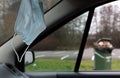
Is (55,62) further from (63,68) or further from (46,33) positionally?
(46,33)

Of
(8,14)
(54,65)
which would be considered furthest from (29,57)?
(54,65)

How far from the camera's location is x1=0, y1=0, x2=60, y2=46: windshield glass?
370cm

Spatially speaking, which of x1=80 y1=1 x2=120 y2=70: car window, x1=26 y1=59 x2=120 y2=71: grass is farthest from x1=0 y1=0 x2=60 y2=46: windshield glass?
x1=80 y1=1 x2=120 y2=70: car window

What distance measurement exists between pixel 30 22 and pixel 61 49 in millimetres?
2345

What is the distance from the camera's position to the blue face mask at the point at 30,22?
7.88ft

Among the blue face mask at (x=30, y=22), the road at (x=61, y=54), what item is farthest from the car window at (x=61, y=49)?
the blue face mask at (x=30, y=22)

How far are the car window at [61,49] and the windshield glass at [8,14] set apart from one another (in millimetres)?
582

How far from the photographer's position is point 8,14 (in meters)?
3.84

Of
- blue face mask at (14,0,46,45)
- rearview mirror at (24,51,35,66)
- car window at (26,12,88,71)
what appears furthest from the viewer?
car window at (26,12,88,71)

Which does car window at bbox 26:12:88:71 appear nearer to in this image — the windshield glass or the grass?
the grass

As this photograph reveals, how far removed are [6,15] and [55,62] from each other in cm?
111

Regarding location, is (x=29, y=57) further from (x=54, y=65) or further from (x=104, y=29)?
(x=104, y=29)

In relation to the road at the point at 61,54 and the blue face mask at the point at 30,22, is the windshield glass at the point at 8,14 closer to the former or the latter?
the road at the point at 61,54

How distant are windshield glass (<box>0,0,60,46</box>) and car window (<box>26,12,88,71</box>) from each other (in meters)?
0.58
